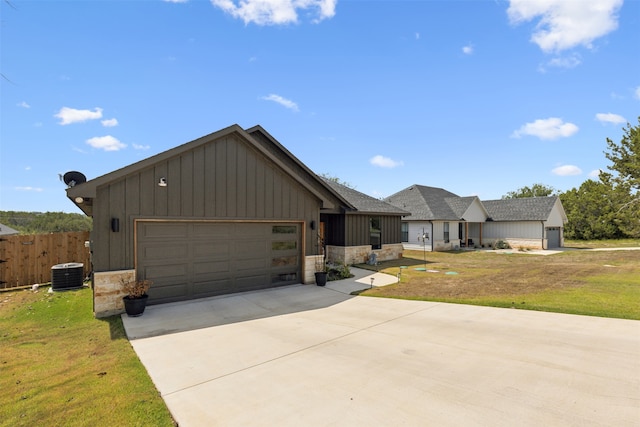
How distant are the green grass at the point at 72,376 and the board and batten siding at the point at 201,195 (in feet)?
5.75

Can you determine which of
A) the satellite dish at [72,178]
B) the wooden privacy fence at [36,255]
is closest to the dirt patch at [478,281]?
→ the satellite dish at [72,178]

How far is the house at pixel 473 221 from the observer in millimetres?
25547

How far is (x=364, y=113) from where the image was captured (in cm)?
2008

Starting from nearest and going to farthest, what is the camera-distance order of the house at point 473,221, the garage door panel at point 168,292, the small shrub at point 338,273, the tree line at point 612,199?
the garage door panel at point 168,292
the small shrub at point 338,273
the tree line at point 612,199
the house at point 473,221

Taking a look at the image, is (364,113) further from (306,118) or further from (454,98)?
(454,98)

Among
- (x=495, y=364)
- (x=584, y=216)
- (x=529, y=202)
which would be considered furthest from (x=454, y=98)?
(x=584, y=216)

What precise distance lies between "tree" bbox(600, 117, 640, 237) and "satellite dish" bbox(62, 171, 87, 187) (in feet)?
117

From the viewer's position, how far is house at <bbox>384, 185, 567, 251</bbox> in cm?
2555

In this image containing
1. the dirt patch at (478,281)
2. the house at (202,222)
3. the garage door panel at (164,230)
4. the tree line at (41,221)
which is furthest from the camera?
the tree line at (41,221)

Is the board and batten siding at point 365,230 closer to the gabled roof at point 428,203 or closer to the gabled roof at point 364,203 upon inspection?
the gabled roof at point 364,203

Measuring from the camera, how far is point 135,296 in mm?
7484

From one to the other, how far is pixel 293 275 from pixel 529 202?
29549 millimetres

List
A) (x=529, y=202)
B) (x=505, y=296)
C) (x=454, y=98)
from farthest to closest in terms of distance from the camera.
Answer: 1. (x=529, y=202)
2. (x=454, y=98)
3. (x=505, y=296)

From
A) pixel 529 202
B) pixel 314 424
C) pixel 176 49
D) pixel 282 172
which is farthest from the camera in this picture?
pixel 529 202
